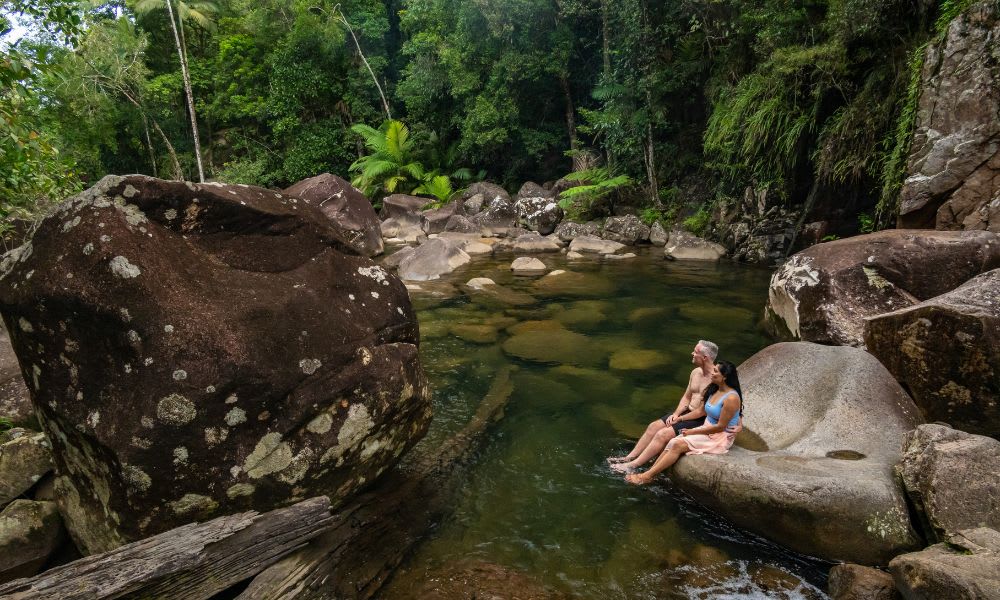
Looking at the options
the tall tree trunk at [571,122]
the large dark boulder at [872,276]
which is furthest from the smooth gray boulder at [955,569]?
the tall tree trunk at [571,122]

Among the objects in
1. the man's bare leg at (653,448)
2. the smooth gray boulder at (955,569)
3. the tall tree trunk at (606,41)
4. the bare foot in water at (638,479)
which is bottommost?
the bare foot in water at (638,479)

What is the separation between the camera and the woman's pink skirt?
4219mm

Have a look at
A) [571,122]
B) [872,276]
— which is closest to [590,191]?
[571,122]

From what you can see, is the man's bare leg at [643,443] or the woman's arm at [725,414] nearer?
the woman's arm at [725,414]

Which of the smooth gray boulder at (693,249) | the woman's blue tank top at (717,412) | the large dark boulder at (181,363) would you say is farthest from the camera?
the smooth gray boulder at (693,249)

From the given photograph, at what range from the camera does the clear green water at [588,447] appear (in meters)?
3.43

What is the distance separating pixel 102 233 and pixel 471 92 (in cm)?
1933

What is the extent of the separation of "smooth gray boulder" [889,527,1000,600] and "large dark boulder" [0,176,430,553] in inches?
119

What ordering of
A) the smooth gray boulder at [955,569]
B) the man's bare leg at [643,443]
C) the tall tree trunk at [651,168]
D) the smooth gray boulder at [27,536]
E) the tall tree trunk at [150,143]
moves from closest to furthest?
1. the smooth gray boulder at [955,569]
2. the smooth gray boulder at [27,536]
3. the man's bare leg at [643,443]
4. the tall tree trunk at [651,168]
5. the tall tree trunk at [150,143]

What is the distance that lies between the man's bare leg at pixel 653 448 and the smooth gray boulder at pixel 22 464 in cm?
415

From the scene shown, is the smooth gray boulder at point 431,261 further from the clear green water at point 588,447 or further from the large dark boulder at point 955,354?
the large dark boulder at point 955,354

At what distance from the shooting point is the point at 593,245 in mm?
14977

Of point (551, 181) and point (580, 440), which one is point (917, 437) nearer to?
point (580, 440)

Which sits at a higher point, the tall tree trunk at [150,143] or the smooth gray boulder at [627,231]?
the tall tree trunk at [150,143]
